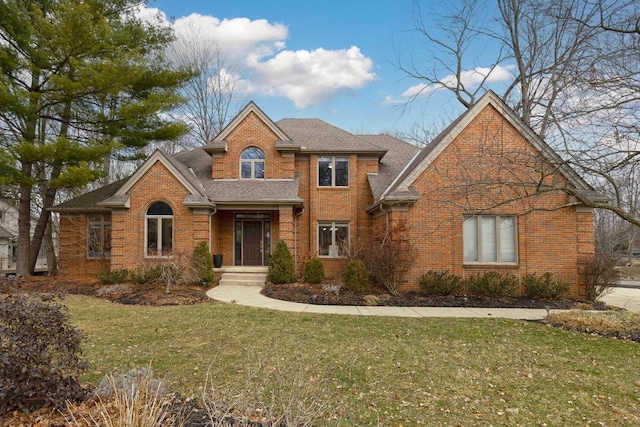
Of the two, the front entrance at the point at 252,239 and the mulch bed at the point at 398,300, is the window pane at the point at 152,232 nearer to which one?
the front entrance at the point at 252,239

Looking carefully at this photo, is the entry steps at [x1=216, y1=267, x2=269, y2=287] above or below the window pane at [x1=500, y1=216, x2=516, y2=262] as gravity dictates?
below

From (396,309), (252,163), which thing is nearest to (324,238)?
(252,163)


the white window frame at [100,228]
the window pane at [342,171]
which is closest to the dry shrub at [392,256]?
the window pane at [342,171]

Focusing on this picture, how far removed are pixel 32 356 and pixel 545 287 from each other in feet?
42.3

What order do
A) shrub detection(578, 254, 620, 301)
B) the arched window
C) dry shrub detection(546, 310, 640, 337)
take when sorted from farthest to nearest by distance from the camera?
1. the arched window
2. shrub detection(578, 254, 620, 301)
3. dry shrub detection(546, 310, 640, 337)

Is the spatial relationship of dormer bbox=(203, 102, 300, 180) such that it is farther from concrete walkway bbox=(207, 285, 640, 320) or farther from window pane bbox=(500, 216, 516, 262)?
window pane bbox=(500, 216, 516, 262)

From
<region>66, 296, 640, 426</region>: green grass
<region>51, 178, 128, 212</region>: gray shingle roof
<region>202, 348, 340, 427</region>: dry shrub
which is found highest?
<region>51, 178, 128, 212</region>: gray shingle roof

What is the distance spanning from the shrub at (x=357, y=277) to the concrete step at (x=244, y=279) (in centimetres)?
373

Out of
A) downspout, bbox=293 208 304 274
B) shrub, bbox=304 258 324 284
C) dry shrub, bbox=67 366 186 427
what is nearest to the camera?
dry shrub, bbox=67 366 186 427

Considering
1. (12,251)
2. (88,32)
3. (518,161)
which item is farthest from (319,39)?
(12,251)

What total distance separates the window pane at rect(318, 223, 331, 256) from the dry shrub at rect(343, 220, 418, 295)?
3.97 meters

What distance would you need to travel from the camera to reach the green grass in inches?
161

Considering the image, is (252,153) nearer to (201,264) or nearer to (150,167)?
(150,167)

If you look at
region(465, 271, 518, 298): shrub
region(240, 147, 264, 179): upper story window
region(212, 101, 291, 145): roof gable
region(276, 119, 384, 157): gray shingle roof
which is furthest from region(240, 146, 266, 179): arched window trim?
region(465, 271, 518, 298): shrub
